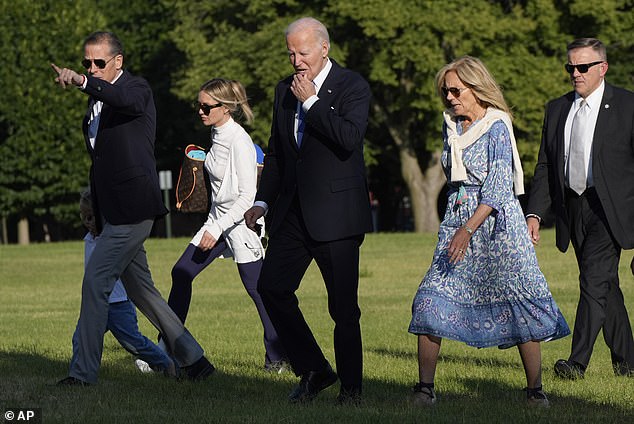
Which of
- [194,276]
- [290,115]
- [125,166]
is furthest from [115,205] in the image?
[290,115]

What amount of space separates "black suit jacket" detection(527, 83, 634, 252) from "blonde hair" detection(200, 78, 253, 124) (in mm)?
2071

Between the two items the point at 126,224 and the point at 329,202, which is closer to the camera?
the point at 329,202

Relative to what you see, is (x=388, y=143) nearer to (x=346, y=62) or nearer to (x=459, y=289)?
(x=346, y=62)

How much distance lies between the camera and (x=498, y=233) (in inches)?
306

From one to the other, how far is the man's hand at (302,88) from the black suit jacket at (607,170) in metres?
2.22

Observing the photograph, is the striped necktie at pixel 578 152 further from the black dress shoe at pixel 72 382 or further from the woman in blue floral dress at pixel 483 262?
the black dress shoe at pixel 72 382

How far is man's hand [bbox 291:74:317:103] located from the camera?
7465 mm

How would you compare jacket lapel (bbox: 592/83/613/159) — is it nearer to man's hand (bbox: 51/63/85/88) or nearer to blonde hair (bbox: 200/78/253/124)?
blonde hair (bbox: 200/78/253/124)

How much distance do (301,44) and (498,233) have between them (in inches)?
58.5

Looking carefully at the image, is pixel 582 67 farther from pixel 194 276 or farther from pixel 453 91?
pixel 194 276

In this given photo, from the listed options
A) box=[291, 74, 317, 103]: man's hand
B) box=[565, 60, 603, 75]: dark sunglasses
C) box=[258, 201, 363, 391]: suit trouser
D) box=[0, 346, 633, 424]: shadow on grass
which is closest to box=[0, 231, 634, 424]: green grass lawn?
box=[0, 346, 633, 424]: shadow on grass

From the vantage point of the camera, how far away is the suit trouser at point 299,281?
781cm

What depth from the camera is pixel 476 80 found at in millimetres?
7727

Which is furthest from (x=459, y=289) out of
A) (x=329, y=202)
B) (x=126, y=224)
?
(x=126, y=224)
